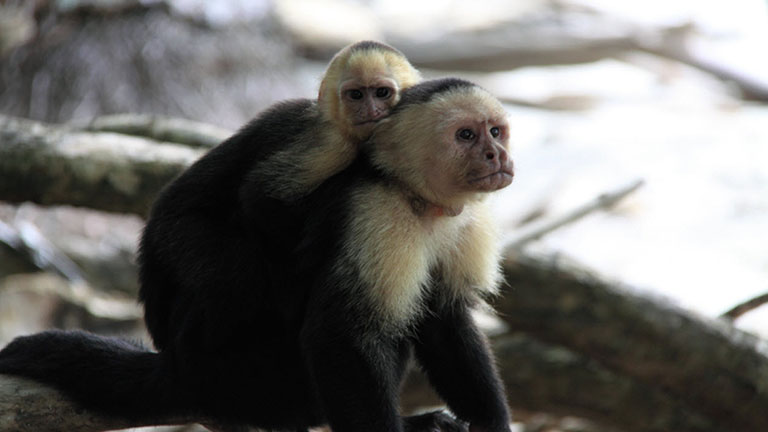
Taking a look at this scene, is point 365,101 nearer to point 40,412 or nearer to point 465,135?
point 465,135

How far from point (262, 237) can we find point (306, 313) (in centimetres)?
30

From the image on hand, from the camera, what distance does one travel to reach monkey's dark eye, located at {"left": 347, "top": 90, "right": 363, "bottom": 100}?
123 inches

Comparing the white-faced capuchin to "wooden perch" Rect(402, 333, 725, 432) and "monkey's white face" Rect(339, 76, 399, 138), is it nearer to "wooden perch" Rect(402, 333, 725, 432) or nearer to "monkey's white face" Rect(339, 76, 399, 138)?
"monkey's white face" Rect(339, 76, 399, 138)

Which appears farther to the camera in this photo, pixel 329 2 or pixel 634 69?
pixel 634 69

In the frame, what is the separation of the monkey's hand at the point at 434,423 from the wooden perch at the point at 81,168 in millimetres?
1875

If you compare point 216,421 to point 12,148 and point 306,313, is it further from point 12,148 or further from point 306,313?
point 12,148

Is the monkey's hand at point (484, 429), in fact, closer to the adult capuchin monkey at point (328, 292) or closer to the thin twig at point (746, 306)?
the adult capuchin monkey at point (328, 292)

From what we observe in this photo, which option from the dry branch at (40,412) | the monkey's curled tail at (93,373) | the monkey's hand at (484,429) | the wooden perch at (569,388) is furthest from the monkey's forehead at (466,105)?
the wooden perch at (569,388)

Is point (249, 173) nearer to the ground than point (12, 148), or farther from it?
farther from it

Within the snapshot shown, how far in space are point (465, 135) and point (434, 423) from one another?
1071 mm

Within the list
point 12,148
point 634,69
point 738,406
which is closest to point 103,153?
point 12,148

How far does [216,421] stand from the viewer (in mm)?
3188

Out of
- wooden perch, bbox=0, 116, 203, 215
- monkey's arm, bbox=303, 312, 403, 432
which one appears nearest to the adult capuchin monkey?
monkey's arm, bbox=303, 312, 403, 432

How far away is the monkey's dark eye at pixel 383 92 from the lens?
3186mm
